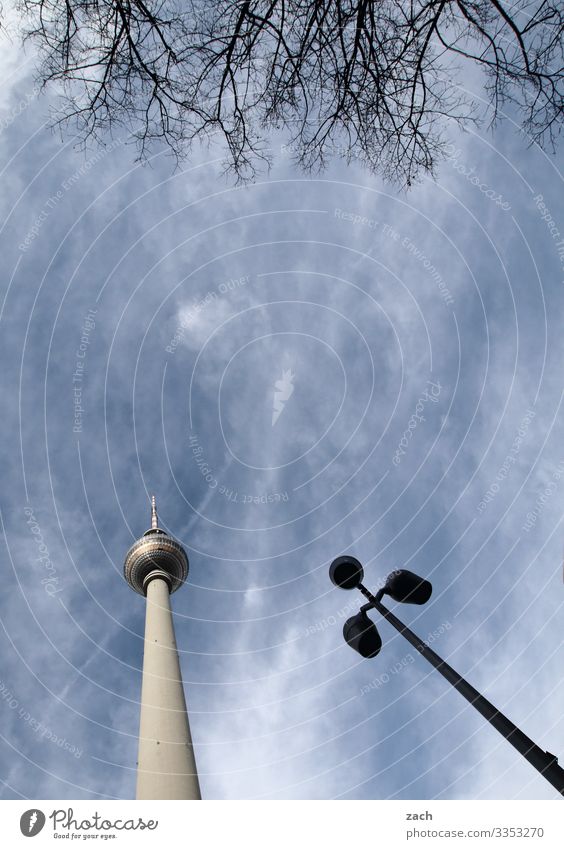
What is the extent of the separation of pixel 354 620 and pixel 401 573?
1.07m

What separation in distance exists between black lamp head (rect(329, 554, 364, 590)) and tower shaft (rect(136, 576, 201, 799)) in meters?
19.8

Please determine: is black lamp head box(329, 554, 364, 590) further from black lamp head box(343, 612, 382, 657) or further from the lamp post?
black lamp head box(343, 612, 382, 657)

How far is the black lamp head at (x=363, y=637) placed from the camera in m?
8.20

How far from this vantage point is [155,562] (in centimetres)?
5097

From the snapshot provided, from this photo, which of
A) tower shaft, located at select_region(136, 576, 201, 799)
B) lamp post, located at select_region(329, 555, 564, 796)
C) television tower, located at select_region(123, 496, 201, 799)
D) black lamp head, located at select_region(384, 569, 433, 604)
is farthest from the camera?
television tower, located at select_region(123, 496, 201, 799)

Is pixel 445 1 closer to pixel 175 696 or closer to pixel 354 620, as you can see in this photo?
pixel 354 620

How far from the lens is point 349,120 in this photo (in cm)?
777

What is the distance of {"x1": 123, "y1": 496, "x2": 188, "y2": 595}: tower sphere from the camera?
167 ft

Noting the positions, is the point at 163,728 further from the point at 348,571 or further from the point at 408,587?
the point at 408,587

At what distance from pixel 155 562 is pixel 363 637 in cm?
4579

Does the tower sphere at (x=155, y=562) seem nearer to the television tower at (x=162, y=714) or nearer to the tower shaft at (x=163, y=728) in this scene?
the television tower at (x=162, y=714)
